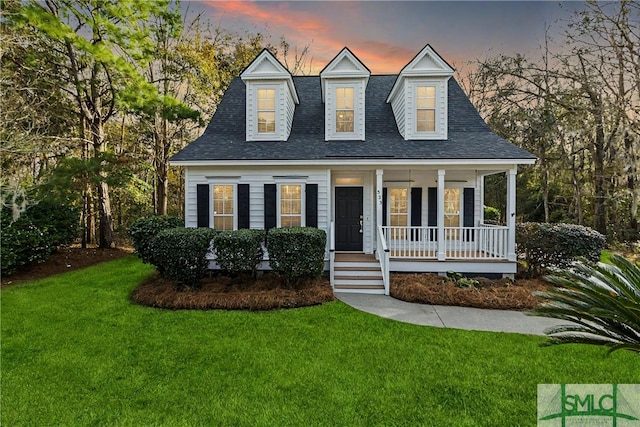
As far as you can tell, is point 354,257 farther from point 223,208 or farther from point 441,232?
point 223,208

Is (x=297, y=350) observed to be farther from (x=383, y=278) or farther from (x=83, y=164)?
(x=83, y=164)

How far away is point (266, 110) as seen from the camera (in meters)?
9.49

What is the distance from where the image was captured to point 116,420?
321 cm

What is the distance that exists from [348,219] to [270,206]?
2.64 meters

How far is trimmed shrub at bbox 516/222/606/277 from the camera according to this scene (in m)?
7.76

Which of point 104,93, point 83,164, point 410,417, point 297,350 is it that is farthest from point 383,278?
point 104,93

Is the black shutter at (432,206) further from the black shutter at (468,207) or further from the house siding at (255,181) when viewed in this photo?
the house siding at (255,181)

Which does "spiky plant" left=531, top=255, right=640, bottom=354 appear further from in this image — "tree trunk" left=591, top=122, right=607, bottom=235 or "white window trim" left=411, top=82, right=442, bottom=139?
"tree trunk" left=591, top=122, right=607, bottom=235

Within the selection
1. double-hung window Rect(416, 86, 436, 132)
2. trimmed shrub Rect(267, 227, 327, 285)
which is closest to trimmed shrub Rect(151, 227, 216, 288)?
trimmed shrub Rect(267, 227, 327, 285)

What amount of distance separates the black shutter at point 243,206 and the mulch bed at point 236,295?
194 cm

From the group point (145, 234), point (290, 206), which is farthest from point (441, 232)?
point (145, 234)

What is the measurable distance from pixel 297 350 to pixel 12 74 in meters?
13.7

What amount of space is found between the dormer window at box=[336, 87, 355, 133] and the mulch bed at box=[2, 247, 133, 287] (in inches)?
414

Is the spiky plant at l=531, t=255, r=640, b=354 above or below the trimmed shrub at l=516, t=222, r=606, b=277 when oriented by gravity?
above
